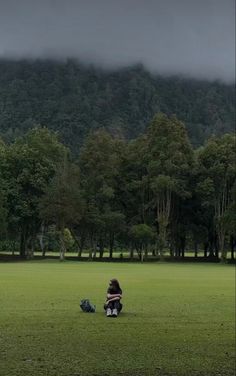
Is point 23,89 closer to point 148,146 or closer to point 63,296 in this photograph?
point 148,146

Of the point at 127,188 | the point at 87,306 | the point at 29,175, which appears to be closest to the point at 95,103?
the point at 127,188

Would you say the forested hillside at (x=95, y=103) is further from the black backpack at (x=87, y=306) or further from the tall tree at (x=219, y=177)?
the black backpack at (x=87, y=306)

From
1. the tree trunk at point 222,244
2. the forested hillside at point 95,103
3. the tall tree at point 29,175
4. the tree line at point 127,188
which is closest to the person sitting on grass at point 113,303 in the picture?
the tree line at point 127,188

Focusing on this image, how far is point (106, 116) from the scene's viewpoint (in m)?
155

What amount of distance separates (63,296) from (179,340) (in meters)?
10.8

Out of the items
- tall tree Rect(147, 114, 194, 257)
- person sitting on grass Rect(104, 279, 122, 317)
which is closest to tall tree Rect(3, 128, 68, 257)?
tall tree Rect(147, 114, 194, 257)

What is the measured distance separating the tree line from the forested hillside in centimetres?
3384

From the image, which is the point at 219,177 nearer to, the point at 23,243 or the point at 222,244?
the point at 222,244

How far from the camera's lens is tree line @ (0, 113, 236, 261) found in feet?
258

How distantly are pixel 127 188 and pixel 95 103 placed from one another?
7909 centimetres

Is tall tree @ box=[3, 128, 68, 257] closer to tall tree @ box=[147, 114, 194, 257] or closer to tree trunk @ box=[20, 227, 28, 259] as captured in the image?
tree trunk @ box=[20, 227, 28, 259]

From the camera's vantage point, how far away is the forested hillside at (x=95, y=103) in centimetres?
13650

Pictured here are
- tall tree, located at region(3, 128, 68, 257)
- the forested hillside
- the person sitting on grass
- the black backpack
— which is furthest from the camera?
the forested hillside

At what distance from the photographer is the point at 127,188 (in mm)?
86500
